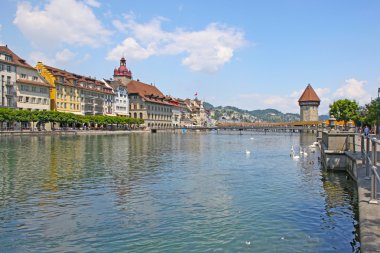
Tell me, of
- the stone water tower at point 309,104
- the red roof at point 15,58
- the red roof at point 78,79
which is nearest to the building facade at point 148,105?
the red roof at point 78,79

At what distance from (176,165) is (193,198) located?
15.2 meters

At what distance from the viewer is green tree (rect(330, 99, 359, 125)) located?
129m

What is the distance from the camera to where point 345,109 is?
427 feet

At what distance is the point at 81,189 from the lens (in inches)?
858

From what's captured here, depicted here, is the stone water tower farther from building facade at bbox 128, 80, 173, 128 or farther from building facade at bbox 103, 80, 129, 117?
building facade at bbox 103, 80, 129, 117

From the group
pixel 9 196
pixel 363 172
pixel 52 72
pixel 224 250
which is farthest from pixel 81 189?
pixel 52 72

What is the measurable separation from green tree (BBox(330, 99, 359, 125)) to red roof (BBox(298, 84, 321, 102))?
57.7m

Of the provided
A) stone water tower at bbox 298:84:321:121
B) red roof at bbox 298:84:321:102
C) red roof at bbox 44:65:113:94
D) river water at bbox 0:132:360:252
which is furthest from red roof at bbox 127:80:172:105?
river water at bbox 0:132:360:252

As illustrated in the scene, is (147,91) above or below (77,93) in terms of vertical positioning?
above

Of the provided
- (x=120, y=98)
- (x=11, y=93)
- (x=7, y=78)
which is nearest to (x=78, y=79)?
(x=120, y=98)

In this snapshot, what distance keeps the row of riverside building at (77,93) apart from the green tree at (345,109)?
251 feet

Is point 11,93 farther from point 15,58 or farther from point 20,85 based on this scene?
point 15,58

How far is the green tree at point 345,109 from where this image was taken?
423 ft

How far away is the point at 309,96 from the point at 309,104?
14.4 ft
